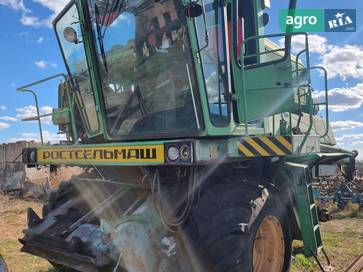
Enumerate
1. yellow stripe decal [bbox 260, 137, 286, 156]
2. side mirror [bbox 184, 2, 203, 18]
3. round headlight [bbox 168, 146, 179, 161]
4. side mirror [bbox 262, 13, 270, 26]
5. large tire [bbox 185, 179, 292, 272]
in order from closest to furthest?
large tire [bbox 185, 179, 292, 272] → round headlight [bbox 168, 146, 179, 161] → side mirror [bbox 184, 2, 203, 18] → yellow stripe decal [bbox 260, 137, 286, 156] → side mirror [bbox 262, 13, 270, 26]

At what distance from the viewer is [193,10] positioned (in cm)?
378

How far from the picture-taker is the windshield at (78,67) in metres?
4.81

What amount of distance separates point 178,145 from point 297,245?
363cm

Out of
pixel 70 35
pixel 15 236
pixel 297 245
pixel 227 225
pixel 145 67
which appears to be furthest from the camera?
pixel 15 236

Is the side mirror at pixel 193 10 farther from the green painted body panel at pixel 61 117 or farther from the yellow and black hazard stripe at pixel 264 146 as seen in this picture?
the green painted body panel at pixel 61 117

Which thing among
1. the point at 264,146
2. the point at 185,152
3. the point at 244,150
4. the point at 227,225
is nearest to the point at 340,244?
the point at 264,146

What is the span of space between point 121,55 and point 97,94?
1.74 ft

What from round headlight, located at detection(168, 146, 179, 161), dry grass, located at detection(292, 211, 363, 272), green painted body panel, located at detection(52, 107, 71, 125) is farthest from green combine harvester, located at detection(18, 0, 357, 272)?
dry grass, located at detection(292, 211, 363, 272)

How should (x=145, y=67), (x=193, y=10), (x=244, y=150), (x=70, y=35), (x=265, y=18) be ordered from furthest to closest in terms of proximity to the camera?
(x=265, y=18) → (x=70, y=35) → (x=145, y=67) → (x=244, y=150) → (x=193, y=10)

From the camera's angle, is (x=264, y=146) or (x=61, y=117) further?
(x=61, y=117)

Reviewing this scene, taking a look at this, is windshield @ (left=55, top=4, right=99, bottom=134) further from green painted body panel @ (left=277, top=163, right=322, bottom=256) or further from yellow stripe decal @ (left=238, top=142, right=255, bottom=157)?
green painted body panel @ (left=277, top=163, right=322, bottom=256)

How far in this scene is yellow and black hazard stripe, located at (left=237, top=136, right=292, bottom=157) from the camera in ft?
12.8

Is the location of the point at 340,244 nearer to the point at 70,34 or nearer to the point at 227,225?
the point at 227,225

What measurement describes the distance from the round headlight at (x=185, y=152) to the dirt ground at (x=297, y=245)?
2.79 m
